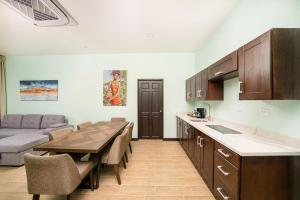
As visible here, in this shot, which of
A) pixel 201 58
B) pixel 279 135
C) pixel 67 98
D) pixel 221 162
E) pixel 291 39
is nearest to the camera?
pixel 291 39

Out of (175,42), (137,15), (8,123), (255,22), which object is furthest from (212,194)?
(8,123)

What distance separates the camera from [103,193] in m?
2.21

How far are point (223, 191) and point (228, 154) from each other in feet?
1.64

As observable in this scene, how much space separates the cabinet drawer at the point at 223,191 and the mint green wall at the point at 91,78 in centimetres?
315

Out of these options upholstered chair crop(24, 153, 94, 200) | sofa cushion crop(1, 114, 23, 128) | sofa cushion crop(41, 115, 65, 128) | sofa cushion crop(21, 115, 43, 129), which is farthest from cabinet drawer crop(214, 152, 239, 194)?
sofa cushion crop(1, 114, 23, 128)

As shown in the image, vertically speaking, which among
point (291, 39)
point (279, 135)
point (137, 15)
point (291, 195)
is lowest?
point (291, 195)

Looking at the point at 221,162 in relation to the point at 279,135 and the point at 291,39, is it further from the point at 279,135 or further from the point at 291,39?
the point at 291,39

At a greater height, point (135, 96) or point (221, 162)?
point (135, 96)

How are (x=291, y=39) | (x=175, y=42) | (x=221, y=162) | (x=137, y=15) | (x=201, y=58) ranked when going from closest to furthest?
(x=291, y=39) → (x=221, y=162) → (x=137, y=15) → (x=175, y=42) → (x=201, y=58)

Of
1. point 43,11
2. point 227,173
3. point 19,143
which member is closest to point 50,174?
point 227,173

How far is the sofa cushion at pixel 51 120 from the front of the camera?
4.71 metres

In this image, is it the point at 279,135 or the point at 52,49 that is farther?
Answer: the point at 52,49

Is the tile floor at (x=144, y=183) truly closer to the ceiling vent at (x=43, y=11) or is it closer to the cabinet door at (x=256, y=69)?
the cabinet door at (x=256, y=69)

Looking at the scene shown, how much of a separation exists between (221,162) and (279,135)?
0.68 meters
